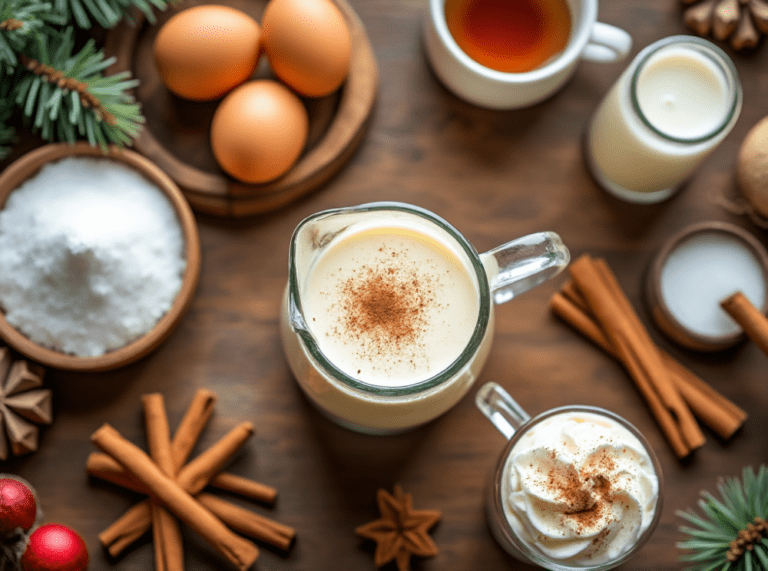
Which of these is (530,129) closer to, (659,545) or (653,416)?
(653,416)

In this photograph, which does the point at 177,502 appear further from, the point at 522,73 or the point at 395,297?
the point at 522,73

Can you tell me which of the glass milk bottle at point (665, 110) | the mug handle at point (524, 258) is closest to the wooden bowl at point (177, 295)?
the mug handle at point (524, 258)

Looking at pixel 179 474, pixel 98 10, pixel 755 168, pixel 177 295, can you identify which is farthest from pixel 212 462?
pixel 755 168

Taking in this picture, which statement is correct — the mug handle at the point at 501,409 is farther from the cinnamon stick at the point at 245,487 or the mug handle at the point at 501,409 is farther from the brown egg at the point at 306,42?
the brown egg at the point at 306,42

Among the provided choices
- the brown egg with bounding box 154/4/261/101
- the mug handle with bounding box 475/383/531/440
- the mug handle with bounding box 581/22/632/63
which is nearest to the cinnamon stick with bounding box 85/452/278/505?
the mug handle with bounding box 475/383/531/440

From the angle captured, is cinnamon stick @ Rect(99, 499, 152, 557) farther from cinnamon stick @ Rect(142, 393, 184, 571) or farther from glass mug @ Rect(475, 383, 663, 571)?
glass mug @ Rect(475, 383, 663, 571)

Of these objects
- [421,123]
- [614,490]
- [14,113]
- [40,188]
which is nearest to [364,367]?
[614,490]
